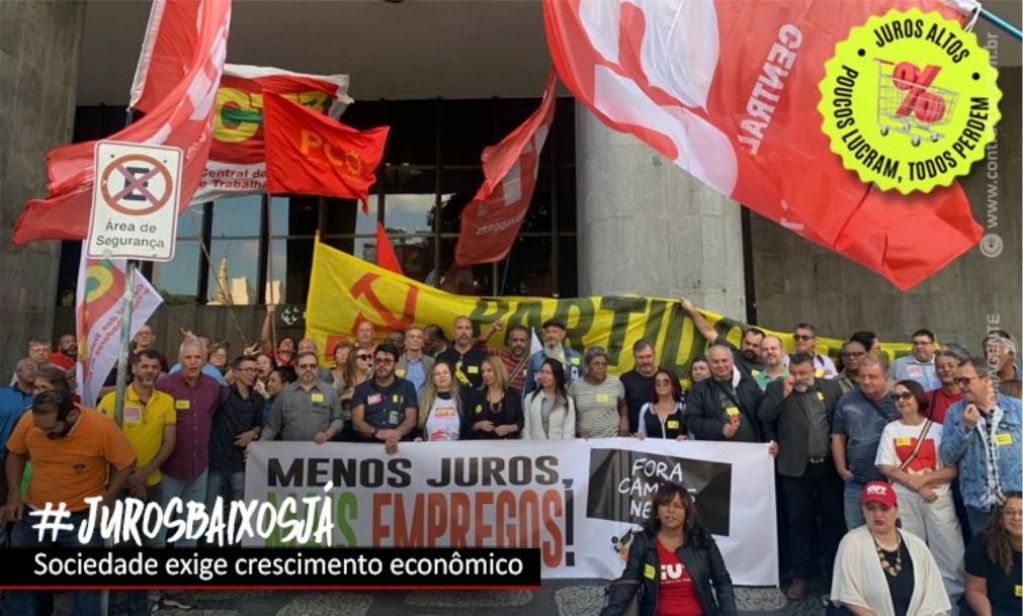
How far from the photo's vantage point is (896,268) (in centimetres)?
405

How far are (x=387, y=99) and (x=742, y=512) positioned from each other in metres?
12.8

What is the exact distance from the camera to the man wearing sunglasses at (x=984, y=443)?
4684 millimetres

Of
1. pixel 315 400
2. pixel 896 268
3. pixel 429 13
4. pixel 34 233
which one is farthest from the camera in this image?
pixel 429 13

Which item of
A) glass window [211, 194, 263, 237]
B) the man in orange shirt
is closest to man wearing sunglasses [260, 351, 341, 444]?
the man in orange shirt

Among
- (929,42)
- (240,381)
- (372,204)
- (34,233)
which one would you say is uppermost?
(372,204)

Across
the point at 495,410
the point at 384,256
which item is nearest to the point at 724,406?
the point at 495,410

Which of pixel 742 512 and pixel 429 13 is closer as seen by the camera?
pixel 742 512

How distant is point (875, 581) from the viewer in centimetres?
409

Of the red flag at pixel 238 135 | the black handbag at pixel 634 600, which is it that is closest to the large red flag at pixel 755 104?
the black handbag at pixel 634 600

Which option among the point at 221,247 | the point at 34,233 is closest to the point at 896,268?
the point at 34,233

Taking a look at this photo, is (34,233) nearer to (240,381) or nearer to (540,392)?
(240,381)

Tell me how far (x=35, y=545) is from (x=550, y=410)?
371 centimetres

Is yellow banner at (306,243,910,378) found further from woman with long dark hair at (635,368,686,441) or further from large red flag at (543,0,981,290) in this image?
large red flag at (543,0,981,290)

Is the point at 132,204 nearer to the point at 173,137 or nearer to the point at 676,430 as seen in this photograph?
the point at 173,137
